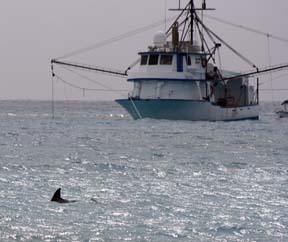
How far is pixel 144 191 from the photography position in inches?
1078

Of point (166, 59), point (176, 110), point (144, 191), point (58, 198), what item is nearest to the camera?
point (58, 198)

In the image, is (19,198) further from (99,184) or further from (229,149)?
(229,149)

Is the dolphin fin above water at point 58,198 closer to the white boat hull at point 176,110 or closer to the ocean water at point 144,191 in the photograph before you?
the ocean water at point 144,191

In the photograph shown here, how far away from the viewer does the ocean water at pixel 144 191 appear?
20.8 meters

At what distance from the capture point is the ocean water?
2080 cm

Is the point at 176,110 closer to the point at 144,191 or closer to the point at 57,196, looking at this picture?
the point at 144,191

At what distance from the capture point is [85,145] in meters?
49.0

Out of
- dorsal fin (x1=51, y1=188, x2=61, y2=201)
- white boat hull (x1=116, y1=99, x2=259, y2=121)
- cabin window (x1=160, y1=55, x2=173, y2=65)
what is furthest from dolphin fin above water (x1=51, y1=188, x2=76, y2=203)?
cabin window (x1=160, y1=55, x2=173, y2=65)

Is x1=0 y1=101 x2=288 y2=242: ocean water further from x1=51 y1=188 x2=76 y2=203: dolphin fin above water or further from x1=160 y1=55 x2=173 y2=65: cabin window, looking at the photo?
x1=160 y1=55 x2=173 y2=65: cabin window

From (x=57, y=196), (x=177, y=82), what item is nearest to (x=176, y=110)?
(x=177, y=82)

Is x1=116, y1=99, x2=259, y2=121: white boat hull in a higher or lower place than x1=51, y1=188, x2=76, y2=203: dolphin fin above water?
Result: higher

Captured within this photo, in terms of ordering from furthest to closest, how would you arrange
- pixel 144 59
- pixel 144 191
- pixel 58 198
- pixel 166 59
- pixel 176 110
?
pixel 144 59
pixel 176 110
pixel 166 59
pixel 144 191
pixel 58 198

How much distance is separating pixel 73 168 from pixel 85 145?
47.1 feet

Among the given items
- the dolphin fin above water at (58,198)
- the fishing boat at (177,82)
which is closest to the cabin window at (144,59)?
the fishing boat at (177,82)
